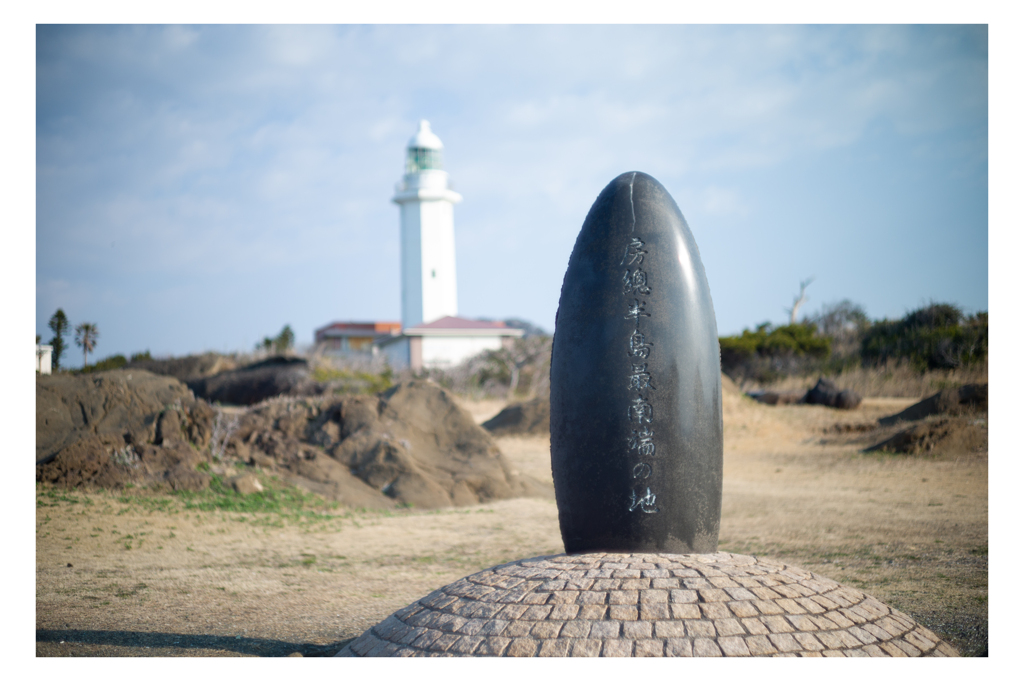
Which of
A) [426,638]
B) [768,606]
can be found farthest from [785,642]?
[426,638]

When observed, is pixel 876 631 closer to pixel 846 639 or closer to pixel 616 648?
pixel 846 639

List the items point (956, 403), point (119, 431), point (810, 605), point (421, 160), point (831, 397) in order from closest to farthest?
point (810, 605) → point (119, 431) → point (956, 403) → point (831, 397) → point (421, 160)

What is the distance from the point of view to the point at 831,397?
21.9 meters

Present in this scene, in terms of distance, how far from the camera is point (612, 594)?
136 inches

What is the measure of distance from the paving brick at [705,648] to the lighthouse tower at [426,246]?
30652 mm

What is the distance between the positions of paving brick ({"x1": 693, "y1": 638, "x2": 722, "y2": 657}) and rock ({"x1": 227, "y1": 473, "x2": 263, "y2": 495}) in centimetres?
827

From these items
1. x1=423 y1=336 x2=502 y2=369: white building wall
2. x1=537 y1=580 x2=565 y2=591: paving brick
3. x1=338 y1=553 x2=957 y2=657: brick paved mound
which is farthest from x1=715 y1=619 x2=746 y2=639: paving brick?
x1=423 y1=336 x2=502 y2=369: white building wall

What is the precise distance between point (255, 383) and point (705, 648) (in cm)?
1925

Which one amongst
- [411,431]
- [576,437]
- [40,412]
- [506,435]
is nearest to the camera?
[576,437]

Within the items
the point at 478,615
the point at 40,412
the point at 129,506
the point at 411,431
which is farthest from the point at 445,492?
the point at 478,615

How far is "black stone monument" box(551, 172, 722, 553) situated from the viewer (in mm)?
4316

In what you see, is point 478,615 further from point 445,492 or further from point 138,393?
point 138,393

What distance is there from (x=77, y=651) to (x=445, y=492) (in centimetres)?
725

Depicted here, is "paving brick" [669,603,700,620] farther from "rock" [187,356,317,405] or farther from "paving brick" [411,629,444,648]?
"rock" [187,356,317,405]
